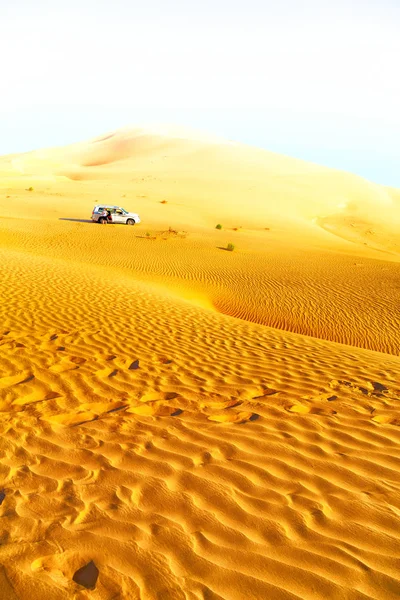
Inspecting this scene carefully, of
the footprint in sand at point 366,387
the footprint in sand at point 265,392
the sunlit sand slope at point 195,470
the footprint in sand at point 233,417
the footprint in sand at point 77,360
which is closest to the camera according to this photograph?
the sunlit sand slope at point 195,470

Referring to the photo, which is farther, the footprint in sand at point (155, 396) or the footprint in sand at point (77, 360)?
the footprint in sand at point (77, 360)

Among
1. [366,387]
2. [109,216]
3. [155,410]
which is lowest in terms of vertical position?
[155,410]

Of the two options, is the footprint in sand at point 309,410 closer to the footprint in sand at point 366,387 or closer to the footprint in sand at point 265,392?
the footprint in sand at point 265,392

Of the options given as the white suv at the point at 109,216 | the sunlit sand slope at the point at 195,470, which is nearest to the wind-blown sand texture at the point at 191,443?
the sunlit sand slope at the point at 195,470

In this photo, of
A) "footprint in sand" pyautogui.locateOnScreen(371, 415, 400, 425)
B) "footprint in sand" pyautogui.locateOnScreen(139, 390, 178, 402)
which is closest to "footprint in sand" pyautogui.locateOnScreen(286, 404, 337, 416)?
"footprint in sand" pyautogui.locateOnScreen(371, 415, 400, 425)

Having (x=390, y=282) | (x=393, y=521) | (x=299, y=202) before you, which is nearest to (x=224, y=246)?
(x=390, y=282)

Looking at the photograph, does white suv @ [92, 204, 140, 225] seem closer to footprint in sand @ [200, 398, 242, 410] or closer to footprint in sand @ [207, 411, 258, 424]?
footprint in sand @ [200, 398, 242, 410]

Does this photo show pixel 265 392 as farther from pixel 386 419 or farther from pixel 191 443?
pixel 191 443

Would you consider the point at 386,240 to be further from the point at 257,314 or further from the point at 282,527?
the point at 282,527

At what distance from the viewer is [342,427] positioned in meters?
5.24

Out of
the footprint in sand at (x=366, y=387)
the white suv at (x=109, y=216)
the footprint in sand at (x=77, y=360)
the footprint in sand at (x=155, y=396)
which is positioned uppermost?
the white suv at (x=109, y=216)

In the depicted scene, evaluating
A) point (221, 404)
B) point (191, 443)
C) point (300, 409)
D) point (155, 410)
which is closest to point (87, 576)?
point (191, 443)

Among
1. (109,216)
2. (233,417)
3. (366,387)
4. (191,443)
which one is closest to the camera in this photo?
(191,443)

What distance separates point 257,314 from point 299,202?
1760 inches
